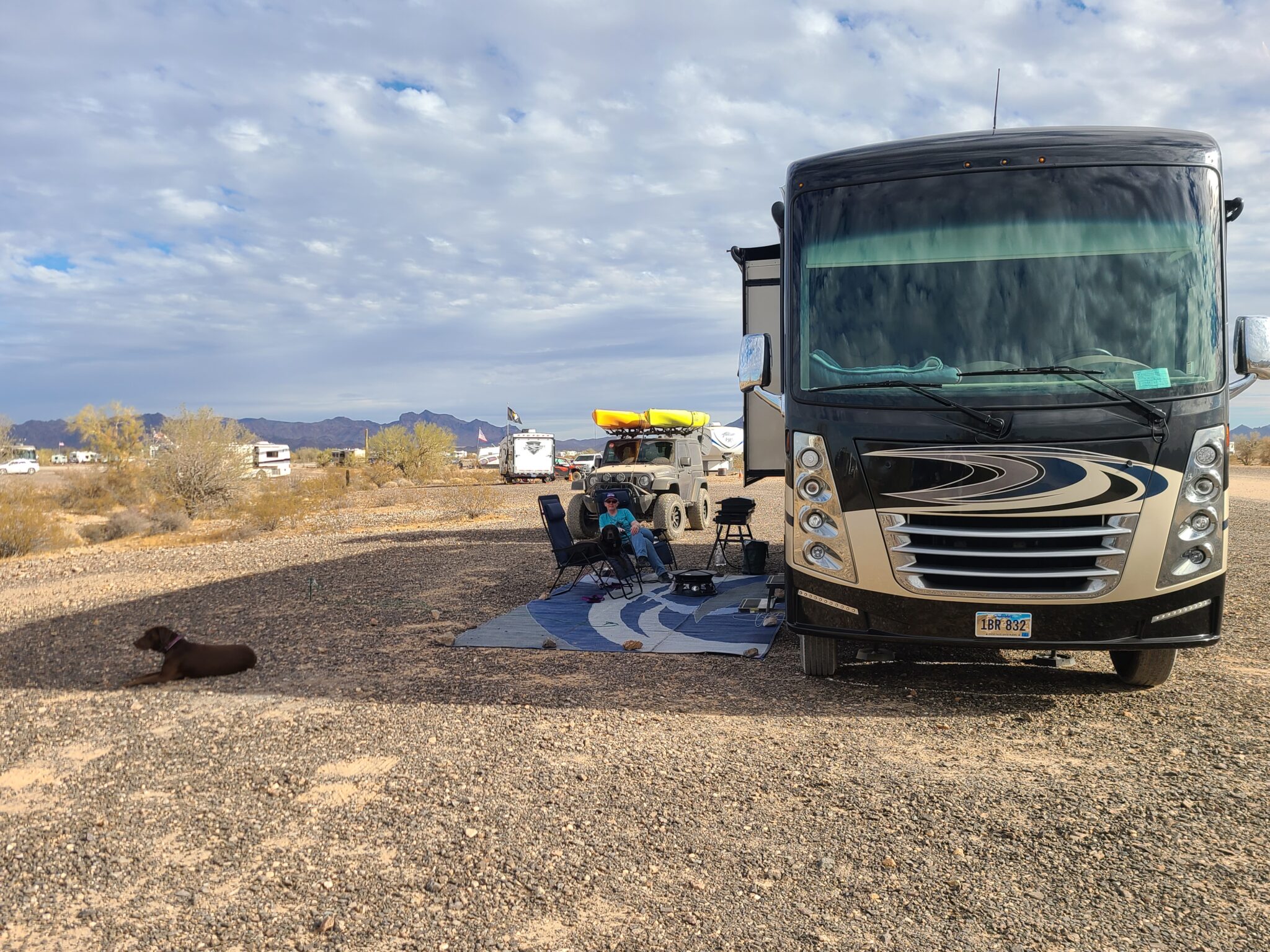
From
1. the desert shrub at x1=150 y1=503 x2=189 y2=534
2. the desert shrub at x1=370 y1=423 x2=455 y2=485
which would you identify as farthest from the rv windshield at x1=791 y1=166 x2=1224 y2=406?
the desert shrub at x1=370 y1=423 x2=455 y2=485

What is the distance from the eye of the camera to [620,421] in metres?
15.7

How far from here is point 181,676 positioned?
236 inches

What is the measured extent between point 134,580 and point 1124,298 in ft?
35.2

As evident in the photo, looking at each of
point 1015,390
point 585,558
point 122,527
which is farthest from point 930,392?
point 122,527

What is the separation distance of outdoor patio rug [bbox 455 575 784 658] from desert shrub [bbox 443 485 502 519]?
13.0m

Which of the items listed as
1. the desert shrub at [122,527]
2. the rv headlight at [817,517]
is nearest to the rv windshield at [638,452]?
the rv headlight at [817,517]

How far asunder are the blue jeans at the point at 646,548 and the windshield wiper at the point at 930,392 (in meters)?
4.82

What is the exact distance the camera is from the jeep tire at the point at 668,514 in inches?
545

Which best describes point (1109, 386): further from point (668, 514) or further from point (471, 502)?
point (471, 502)

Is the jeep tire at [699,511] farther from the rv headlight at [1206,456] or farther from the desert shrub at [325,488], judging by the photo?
the desert shrub at [325,488]

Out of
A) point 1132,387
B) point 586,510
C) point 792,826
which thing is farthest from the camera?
point 586,510

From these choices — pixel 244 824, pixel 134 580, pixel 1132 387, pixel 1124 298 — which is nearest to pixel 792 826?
pixel 244 824

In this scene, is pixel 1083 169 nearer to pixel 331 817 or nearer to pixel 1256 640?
pixel 1256 640

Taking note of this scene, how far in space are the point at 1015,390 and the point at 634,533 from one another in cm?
544
